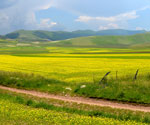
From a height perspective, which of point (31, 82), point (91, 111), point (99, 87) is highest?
point (31, 82)

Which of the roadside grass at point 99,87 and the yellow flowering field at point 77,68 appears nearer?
the roadside grass at point 99,87

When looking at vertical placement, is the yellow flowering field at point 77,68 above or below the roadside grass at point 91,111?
above

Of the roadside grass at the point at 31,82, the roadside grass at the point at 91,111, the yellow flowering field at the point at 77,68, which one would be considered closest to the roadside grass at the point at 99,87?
the roadside grass at the point at 31,82

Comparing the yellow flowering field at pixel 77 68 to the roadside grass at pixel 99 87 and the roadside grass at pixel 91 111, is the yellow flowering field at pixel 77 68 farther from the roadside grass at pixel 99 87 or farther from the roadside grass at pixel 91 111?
the roadside grass at pixel 91 111

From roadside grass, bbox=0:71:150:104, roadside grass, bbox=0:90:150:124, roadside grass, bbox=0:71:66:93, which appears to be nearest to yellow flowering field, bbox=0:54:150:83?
roadside grass, bbox=0:71:66:93

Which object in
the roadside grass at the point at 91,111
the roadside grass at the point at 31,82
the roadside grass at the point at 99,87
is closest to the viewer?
the roadside grass at the point at 91,111

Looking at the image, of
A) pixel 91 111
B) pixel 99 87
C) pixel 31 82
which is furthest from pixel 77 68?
pixel 91 111

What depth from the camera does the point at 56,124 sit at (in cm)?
1128

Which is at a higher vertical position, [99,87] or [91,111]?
[99,87]

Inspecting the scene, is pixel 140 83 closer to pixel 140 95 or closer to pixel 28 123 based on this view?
pixel 140 95

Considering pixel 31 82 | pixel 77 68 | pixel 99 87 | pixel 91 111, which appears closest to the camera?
pixel 91 111

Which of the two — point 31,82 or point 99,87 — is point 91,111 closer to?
point 99,87

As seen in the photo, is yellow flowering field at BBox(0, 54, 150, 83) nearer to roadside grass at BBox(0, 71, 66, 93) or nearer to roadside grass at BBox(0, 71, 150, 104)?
roadside grass at BBox(0, 71, 66, 93)

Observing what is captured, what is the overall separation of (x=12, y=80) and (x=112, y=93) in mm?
14708
